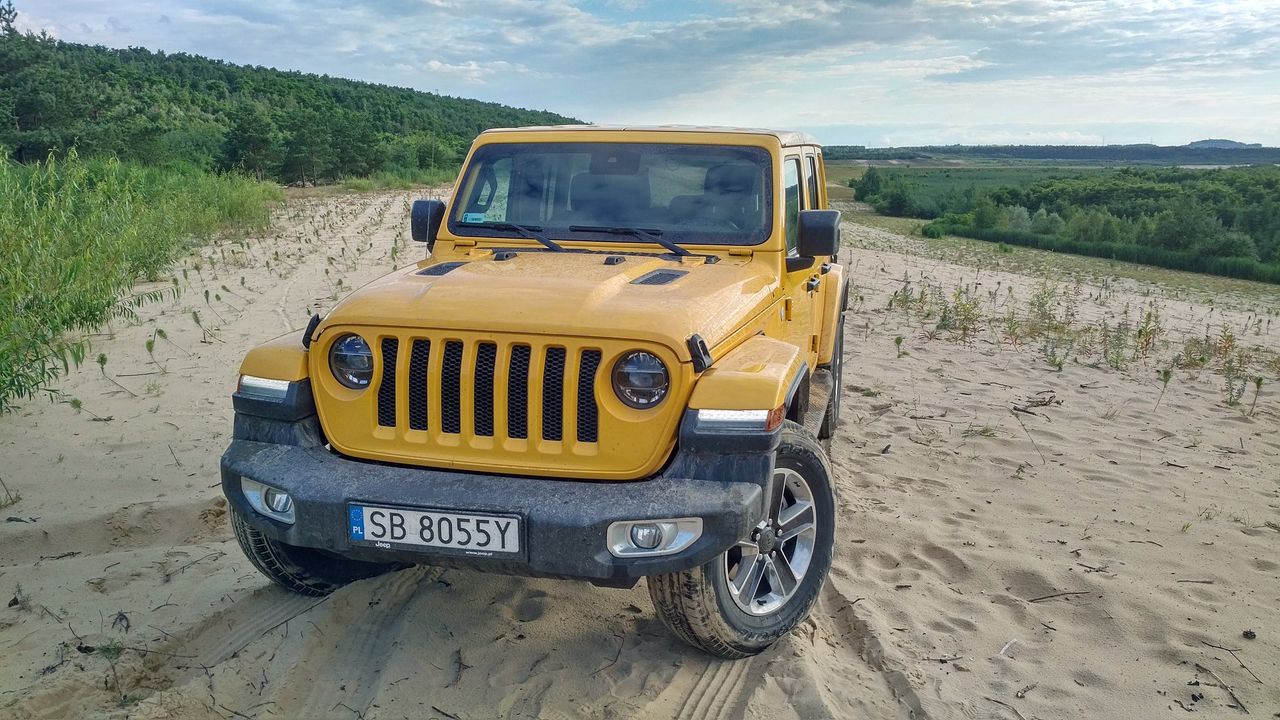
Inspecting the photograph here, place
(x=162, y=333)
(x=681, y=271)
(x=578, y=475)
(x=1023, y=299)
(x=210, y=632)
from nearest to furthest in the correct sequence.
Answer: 1. (x=578, y=475)
2. (x=210, y=632)
3. (x=681, y=271)
4. (x=162, y=333)
5. (x=1023, y=299)

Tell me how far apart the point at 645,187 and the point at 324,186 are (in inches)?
1475

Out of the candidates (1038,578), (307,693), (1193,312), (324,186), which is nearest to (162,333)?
(307,693)

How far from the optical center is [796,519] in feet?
11.2

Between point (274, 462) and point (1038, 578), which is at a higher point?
point (274, 462)

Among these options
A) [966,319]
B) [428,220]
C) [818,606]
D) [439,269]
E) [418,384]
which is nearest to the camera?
[418,384]

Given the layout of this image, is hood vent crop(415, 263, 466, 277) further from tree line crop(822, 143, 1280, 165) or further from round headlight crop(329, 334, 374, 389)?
tree line crop(822, 143, 1280, 165)

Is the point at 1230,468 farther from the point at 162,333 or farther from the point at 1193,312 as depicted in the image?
the point at 1193,312

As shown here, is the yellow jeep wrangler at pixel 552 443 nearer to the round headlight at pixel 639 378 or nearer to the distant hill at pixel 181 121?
the round headlight at pixel 639 378

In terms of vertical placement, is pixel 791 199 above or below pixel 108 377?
above

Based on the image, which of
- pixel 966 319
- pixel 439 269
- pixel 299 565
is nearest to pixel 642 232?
pixel 439 269

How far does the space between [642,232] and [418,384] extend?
4.81ft

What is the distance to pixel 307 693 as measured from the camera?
3131 millimetres

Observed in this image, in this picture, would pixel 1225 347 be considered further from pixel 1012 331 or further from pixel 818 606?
pixel 818 606

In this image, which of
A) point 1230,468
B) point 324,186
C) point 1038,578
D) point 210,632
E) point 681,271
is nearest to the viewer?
point 210,632
